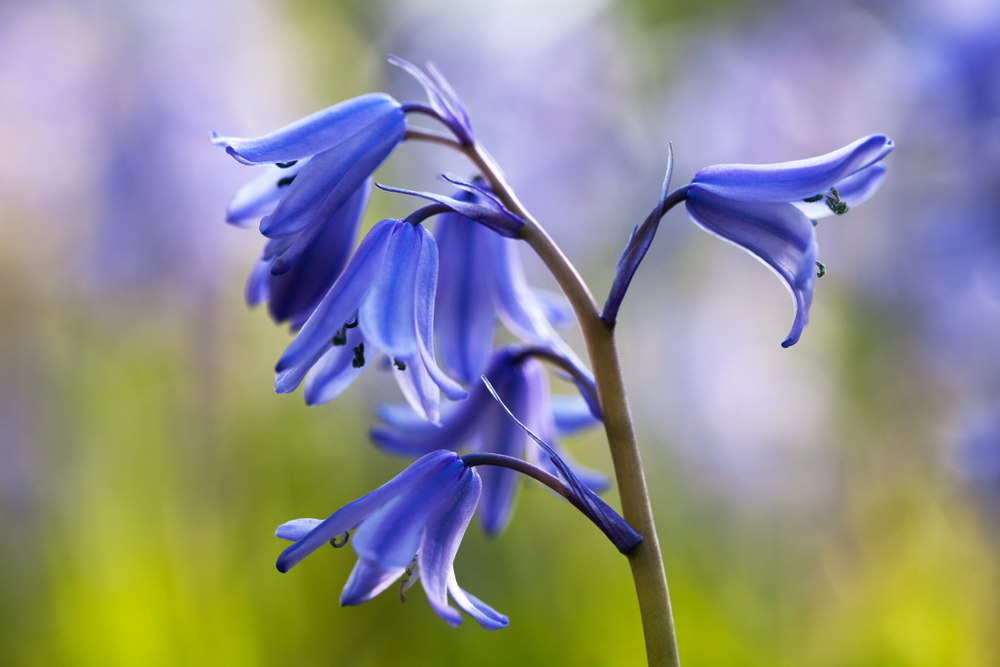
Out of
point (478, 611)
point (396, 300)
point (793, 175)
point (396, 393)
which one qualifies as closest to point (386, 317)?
point (396, 300)

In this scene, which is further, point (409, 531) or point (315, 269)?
point (315, 269)

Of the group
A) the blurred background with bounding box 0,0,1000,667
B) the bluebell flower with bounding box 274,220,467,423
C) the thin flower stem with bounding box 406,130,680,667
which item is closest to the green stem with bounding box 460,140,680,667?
the thin flower stem with bounding box 406,130,680,667

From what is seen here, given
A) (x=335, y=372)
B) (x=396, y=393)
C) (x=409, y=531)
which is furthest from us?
(x=396, y=393)

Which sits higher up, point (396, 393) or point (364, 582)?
point (364, 582)

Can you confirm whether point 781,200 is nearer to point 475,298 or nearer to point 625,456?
point 625,456

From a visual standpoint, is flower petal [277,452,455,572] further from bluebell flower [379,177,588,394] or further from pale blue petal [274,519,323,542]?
bluebell flower [379,177,588,394]

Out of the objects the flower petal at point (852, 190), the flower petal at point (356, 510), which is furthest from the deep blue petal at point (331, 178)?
the flower petal at point (852, 190)

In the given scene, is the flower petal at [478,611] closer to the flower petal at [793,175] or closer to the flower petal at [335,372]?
the flower petal at [335,372]
